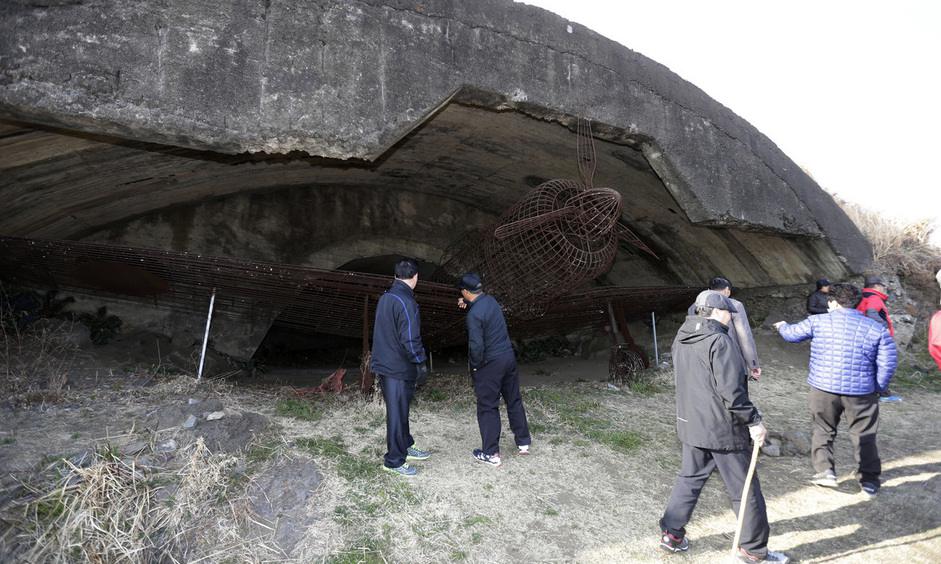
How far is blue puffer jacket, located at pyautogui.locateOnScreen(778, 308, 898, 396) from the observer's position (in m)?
3.59

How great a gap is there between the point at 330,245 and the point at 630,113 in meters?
4.59

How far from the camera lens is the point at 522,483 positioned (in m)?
3.73

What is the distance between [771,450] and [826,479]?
0.65m

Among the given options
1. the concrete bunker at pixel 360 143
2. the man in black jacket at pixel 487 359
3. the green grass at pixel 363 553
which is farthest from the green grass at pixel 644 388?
the green grass at pixel 363 553

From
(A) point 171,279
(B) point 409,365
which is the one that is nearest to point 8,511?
(B) point 409,365

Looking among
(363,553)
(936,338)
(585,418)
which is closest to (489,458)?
(363,553)

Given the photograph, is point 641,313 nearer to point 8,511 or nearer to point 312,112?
point 312,112

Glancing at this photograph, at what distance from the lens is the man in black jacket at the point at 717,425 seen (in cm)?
278

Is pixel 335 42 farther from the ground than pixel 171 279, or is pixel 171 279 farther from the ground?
pixel 335 42

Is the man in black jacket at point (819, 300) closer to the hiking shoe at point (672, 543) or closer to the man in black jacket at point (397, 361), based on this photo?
the hiking shoe at point (672, 543)

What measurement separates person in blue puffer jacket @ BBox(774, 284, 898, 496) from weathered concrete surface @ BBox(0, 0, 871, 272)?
2385mm

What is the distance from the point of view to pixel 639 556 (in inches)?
117

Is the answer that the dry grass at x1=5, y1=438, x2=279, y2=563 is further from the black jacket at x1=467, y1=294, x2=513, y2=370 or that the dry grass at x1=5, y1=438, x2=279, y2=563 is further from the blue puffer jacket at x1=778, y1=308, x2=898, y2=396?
the blue puffer jacket at x1=778, y1=308, x2=898, y2=396

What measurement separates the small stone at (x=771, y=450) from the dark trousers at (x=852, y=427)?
518 millimetres
